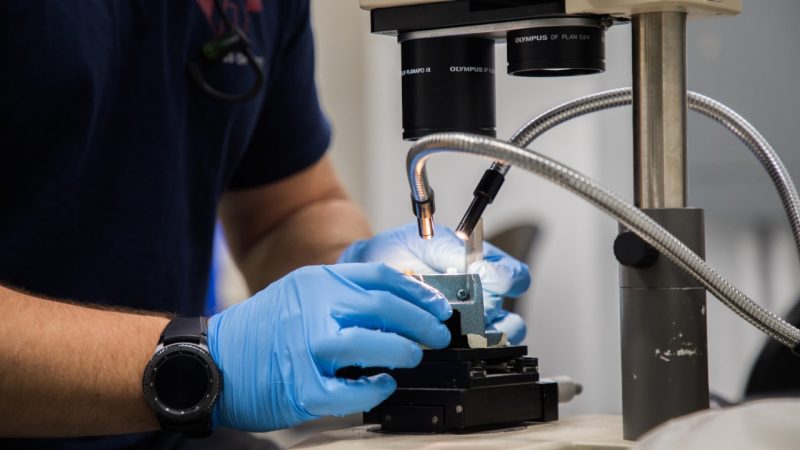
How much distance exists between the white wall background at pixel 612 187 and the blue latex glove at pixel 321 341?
5.26ft

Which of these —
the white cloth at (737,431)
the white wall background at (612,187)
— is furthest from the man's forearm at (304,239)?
the white wall background at (612,187)

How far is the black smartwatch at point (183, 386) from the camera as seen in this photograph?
883mm

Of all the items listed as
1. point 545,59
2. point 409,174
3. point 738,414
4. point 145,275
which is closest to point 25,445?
point 145,275

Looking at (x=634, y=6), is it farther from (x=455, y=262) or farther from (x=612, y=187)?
(x=612, y=187)

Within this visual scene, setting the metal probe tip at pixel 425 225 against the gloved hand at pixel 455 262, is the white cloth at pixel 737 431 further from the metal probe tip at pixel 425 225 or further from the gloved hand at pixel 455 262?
the gloved hand at pixel 455 262

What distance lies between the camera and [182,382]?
88 cm

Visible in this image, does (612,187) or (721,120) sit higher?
(721,120)

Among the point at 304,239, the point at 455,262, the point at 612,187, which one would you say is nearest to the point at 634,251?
the point at 455,262

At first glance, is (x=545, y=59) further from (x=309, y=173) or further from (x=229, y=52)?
(x=309, y=173)

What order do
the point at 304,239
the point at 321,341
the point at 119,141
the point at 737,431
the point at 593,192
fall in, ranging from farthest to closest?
1. the point at 304,239
2. the point at 119,141
3. the point at 321,341
4. the point at 593,192
5. the point at 737,431

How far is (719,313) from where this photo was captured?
253cm

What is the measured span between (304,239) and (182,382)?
0.69 m

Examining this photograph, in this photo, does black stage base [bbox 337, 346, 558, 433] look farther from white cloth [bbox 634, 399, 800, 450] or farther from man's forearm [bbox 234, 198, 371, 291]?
man's forearm [bbox 234, 198, 371, 291]

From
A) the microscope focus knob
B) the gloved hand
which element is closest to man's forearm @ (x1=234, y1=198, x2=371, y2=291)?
the gloved hand
